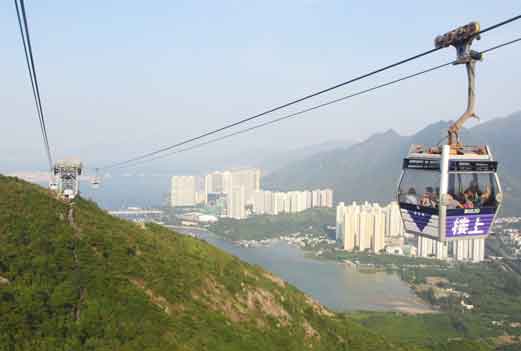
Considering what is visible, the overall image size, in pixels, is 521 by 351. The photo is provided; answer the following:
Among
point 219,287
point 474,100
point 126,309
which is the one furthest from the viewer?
point 219,287

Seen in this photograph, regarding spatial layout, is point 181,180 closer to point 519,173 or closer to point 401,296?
point 401,296

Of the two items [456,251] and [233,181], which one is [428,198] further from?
[233,181]

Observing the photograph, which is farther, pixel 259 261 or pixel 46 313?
pixel 259 261

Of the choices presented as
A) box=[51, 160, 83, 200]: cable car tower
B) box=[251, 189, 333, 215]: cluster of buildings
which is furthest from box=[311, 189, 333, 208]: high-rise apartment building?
box=[51, 160, 83, 200]: cable car tower

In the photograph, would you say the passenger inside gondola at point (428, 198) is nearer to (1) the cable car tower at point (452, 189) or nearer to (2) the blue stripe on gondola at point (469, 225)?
(1) the cable car tower at point (452, 189)

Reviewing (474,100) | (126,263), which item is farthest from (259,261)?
(474,100)

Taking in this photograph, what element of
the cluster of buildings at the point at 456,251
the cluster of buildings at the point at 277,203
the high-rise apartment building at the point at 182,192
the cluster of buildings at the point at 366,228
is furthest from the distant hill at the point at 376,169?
the high-rise apartment building at the point at 182,192

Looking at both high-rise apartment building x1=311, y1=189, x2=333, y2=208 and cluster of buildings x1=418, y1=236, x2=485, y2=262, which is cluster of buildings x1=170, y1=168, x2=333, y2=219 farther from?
cluster of buildings x1=418, y1=236, x2=485, y2=262
